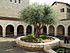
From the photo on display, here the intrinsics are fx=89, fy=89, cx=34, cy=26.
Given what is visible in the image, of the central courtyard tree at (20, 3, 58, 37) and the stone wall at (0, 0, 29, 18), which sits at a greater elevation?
the stone wall at (0, 0, 29, 18)

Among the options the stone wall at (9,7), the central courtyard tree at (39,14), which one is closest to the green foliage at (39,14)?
the central courtyard tree at (39,14)

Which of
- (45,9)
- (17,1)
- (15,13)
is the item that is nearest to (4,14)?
(15,13)

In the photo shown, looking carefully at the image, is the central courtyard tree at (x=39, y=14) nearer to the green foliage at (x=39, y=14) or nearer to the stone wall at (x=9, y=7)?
the green foliage at (x=39, y=14)

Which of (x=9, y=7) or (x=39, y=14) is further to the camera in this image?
(x=9, y=7)

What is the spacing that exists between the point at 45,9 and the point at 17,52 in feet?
22.5

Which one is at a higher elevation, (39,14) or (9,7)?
(9,7)

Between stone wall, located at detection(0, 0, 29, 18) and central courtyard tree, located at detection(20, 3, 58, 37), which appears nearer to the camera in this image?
central courtyard tree, located at detection(20, 3, 58, 37)

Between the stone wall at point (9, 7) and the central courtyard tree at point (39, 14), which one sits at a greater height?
the stone wall at point (9, 7)

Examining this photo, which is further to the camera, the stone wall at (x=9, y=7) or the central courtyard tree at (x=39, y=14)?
the stone wall at (x=9, y=7)

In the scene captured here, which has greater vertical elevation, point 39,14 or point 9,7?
point 9,7

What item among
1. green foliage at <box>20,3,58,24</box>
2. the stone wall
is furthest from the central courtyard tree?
the stone wall

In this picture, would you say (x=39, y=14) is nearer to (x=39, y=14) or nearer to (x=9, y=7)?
(x=39, y=14)

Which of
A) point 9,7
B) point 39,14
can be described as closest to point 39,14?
point 39,14

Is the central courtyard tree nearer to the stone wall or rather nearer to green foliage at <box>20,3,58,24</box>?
green foliage at <box>20,3,58,24</box>
